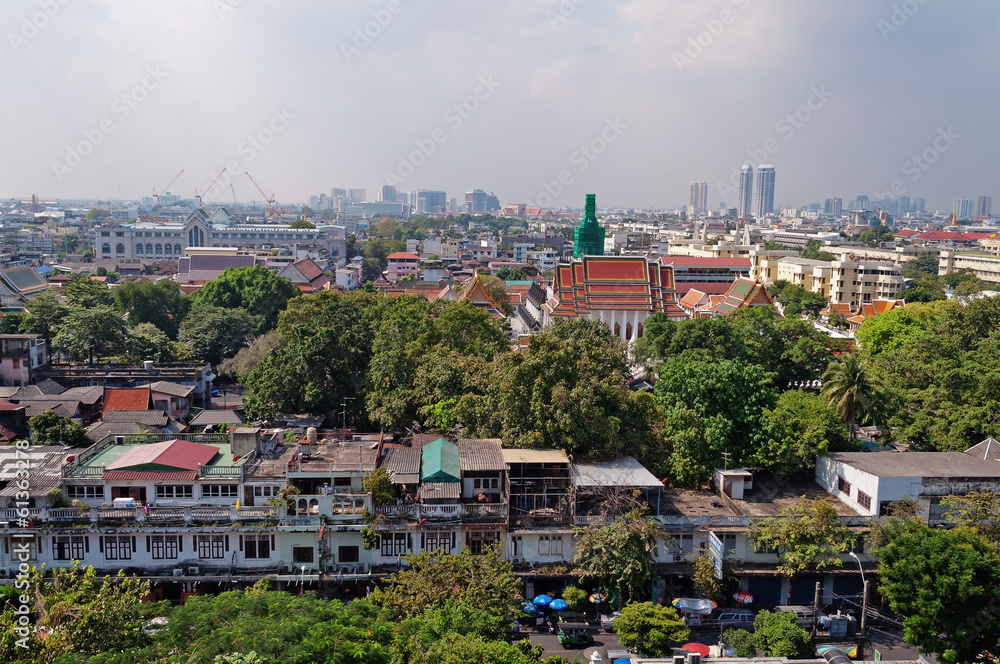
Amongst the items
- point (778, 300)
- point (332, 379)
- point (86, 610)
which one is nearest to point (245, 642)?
point (86, 610)

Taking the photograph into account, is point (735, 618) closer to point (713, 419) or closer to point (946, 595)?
point (946, 595)

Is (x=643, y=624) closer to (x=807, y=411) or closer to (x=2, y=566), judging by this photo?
(x=807, y=411)

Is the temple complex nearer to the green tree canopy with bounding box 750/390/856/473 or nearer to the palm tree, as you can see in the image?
the palm tree

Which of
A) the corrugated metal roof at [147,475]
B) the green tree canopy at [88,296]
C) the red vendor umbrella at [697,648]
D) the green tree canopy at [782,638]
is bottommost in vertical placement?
the red vendor umbrella at [697,648]

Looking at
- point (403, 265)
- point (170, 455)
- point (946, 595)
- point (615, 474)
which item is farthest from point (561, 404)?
point (403, 265)

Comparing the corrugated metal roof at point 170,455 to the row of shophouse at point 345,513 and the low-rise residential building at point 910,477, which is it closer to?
the row of shophouse at point 345,513

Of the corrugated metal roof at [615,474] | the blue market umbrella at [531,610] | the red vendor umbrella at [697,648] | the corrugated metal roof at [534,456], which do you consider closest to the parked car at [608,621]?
the blue market umbrella at [531,610]
